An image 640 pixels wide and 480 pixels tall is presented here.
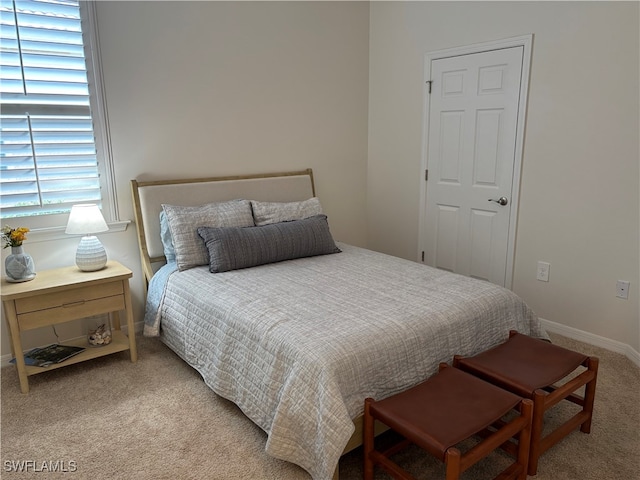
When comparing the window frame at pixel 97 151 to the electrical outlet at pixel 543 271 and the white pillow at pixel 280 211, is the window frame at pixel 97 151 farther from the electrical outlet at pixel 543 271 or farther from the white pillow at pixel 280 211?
the electrical outlet at pixel 543 271

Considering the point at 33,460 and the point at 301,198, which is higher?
the point at 301,198

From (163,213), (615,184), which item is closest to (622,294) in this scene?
(615,184)

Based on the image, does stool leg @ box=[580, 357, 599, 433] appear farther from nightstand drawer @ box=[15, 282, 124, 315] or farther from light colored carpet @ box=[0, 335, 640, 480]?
nightstand drawer @ box=[15, 282, 124, 315]

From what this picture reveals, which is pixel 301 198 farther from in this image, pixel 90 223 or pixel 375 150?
pixel 90 223

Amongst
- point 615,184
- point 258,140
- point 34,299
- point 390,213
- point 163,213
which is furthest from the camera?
point 390,213

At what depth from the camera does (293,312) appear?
226 centimetres

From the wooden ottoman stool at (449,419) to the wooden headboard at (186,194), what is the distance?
6.52 ft

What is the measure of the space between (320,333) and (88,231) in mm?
1619

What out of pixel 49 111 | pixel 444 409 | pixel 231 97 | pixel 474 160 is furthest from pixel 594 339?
pixel 49 111

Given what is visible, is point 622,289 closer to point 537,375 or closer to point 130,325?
point 537,375

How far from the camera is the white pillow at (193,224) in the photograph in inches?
119

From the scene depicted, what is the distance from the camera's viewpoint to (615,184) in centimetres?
290

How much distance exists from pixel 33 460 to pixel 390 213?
3.21 m

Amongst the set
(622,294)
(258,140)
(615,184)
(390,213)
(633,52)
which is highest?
(633,52)
